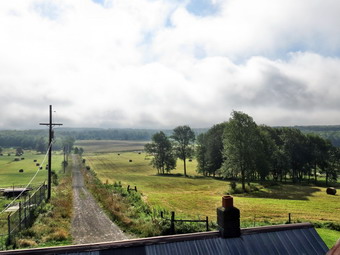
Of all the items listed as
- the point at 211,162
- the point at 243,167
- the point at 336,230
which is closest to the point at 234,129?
the point at 243,167

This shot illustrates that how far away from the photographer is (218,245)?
10594 millimetres

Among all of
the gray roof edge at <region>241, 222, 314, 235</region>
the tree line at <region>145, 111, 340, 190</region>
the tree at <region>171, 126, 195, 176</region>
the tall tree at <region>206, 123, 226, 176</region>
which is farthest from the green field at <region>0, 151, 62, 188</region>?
the tall tree at <region>206, 123, 226, 176</region>

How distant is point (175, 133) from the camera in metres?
92.2

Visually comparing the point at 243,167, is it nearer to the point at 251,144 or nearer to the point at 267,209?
the point at 251,144

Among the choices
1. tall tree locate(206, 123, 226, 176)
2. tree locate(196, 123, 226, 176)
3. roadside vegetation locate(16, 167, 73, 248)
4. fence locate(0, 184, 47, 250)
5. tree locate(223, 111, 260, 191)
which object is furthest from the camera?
tree locate(196, 123, 226, 176)

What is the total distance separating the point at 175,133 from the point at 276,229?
3172 inches

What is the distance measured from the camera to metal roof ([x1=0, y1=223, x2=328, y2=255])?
978 centimetres

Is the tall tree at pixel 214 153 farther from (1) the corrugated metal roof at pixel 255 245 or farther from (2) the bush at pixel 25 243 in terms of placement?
(1) the corrugated metal roof at pixel 255 245

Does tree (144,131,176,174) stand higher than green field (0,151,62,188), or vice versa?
tree (144,131,176,174)

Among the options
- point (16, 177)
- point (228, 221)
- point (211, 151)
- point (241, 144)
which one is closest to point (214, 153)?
point (211, 151)

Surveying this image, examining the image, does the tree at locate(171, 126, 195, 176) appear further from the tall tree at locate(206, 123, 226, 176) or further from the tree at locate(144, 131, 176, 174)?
the tall tree at locate(206, 123, 226, 176)

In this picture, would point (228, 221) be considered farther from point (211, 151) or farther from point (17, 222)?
point (211, 151)

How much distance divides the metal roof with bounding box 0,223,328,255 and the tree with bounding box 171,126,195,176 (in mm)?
79370

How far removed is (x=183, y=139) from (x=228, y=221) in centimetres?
8100
